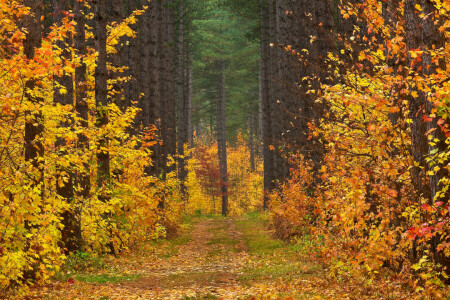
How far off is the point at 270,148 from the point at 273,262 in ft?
11.0

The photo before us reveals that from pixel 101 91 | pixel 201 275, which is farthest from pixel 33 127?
pixel 201 275

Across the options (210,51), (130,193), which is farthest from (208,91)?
(130,193)

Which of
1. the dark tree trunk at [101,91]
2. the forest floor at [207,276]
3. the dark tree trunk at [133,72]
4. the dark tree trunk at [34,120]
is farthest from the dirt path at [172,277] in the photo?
the dark tree trunk at [133,72]

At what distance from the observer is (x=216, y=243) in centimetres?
1691

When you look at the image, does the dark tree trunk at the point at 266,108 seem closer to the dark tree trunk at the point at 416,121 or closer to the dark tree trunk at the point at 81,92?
the dark tree trunk at the point at 81,92

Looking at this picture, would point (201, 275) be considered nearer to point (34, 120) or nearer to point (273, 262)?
point (273, 262)

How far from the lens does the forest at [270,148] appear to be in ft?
20.4

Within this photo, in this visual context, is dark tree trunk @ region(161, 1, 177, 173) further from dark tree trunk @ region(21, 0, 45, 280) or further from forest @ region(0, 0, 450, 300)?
dark tree trunk @ region(21, 0, 45, 280)

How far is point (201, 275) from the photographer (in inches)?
416

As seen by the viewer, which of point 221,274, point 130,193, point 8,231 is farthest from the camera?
point 130,193

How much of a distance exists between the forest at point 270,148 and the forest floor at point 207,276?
0.19 ft

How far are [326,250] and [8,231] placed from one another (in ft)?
17.8

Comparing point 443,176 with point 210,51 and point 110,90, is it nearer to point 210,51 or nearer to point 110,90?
point 110,90

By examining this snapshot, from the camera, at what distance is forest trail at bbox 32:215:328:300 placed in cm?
809
